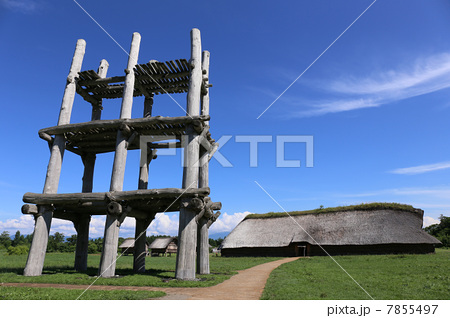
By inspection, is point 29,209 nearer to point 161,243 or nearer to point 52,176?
point 52,176

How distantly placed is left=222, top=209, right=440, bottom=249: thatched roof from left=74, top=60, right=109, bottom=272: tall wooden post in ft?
81.0

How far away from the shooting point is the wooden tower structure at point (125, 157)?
12.4 m

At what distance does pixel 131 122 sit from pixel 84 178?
6611 millimetres

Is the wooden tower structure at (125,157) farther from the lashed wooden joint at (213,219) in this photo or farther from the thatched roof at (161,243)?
the thatched roof at (161,243)

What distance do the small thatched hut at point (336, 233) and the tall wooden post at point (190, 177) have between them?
24.5m

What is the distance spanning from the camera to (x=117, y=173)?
1351 cm

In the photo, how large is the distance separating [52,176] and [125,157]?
4306mm

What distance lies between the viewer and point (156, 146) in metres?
17.7

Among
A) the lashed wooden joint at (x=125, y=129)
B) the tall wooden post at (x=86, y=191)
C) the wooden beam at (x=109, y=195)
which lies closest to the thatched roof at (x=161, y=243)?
the tall wooden post at (x=86, y=191)

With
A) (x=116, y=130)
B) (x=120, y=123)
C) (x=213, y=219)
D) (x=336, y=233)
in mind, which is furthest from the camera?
(x=336, y=233)
